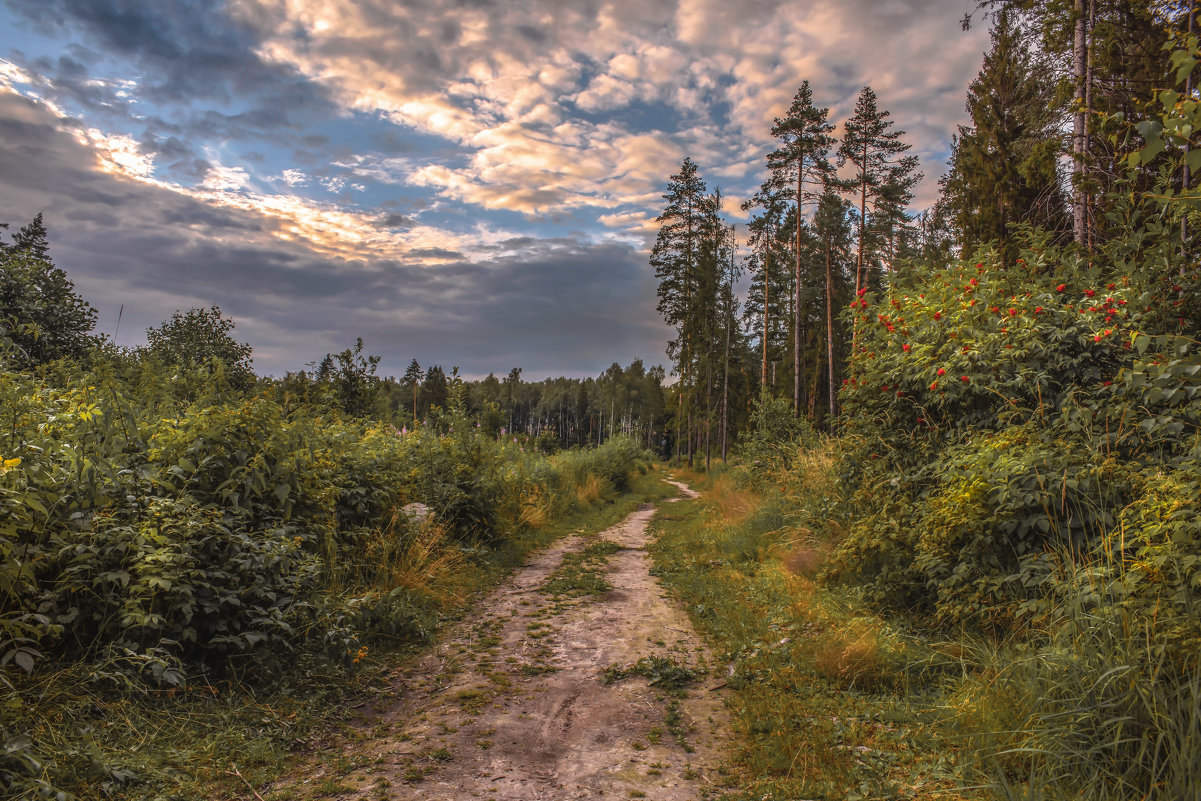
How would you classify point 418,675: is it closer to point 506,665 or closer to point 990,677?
point 506,665

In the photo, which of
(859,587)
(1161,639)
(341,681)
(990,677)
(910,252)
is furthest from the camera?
(910,252)

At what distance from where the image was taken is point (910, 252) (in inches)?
1196

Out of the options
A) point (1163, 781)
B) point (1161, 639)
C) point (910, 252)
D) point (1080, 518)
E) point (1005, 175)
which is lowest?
point (1163, 781)

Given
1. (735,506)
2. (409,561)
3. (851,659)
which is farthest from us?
(735,506)

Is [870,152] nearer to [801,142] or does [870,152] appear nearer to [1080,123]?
[801,142]

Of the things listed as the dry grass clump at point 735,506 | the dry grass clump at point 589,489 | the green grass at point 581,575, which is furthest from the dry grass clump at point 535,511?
the dry grass clump at point 735,506

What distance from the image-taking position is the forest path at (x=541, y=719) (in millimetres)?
3029

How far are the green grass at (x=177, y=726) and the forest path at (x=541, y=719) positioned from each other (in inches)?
8.2

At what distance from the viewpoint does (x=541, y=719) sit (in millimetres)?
3844

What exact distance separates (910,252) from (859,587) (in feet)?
99.1

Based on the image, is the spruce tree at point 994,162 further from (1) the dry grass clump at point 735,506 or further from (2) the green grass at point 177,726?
(2) the green grass at point 177,726

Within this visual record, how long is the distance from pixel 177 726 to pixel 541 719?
208 centimetres

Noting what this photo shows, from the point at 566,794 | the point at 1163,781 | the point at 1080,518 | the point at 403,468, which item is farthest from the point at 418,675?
the point at 1080,518

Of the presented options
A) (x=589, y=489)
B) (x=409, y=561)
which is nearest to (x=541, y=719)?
(x=409, y=561)
